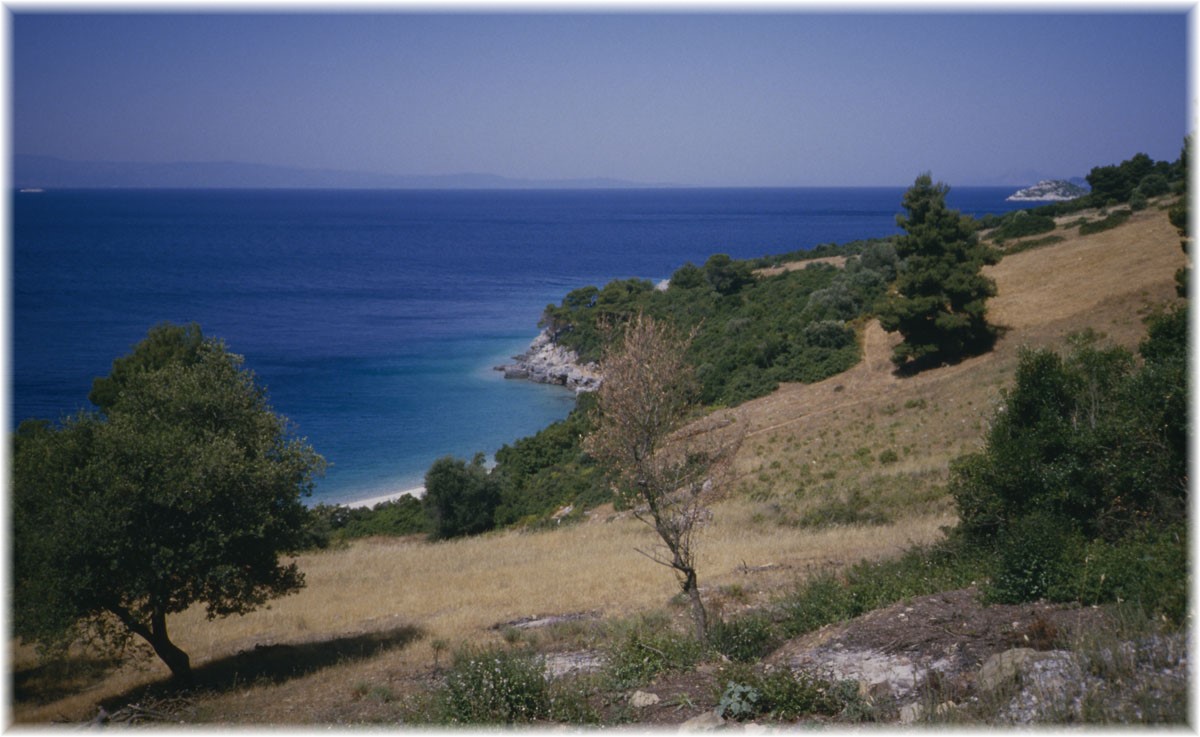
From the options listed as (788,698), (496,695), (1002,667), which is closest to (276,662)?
(496,695)

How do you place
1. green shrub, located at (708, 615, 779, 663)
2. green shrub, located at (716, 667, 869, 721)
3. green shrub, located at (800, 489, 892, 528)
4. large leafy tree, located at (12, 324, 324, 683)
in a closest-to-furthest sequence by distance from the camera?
green shrub, located at (716, 667, 869, 721), green shrub, located at (708, 615, 779, 663), large leafy tree, located at (12, 324, 324, 683), green shrub, located at (800, 489, 892, 528)

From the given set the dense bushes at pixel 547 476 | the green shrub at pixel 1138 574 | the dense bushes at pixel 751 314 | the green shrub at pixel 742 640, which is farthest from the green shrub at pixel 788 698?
the dense bushes at pixel 751 314

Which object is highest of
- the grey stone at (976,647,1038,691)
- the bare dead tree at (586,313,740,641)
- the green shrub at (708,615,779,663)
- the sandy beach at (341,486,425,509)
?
the bare dead tree at (586,313,740,641)

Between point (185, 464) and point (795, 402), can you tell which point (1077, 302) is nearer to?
point (795, 402)

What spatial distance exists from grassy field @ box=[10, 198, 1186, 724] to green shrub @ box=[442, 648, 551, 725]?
7.26 feet

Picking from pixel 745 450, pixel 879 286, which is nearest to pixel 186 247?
pixel 879 286

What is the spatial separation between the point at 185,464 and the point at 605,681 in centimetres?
769

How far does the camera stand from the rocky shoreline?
6159 cm

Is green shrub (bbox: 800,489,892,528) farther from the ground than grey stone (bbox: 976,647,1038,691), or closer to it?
closer to it

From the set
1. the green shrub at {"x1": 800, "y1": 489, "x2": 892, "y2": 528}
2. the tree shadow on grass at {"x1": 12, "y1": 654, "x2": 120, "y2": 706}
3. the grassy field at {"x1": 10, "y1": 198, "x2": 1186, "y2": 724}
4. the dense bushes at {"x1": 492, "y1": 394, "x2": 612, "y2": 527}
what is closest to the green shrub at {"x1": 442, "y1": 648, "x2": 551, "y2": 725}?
the grassy field at {"x1": 10, "y1": 198, "x2": 1186, "y2": 724}

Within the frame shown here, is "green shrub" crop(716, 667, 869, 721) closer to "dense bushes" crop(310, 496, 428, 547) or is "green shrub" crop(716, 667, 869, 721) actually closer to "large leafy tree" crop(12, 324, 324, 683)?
"large leafy tree" crop(12, 324, 324, 683)

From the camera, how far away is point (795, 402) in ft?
123

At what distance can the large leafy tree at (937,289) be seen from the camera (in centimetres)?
3656

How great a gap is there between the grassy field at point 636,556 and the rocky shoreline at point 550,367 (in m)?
23.6
